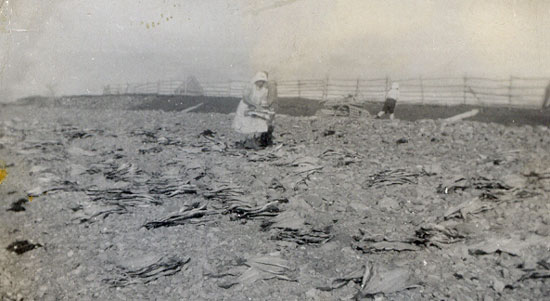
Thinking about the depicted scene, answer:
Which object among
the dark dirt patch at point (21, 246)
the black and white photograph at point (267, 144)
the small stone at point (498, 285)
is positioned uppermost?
the black and white photograph at point (267, 144)

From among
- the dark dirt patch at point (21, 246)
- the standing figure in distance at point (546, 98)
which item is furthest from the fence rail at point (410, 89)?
the dark dirt patch at point (21, 246)

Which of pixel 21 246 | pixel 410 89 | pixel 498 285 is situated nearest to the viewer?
pixel 498 285

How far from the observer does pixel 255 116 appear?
8.06 feet

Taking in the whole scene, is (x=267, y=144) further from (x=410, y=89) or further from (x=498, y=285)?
(x=498, y=285)

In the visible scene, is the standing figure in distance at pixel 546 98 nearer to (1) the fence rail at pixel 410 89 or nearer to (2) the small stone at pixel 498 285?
(1) the fence rail at pixel 410 89

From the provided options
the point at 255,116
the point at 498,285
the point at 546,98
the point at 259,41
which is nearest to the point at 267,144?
the point at 255,116

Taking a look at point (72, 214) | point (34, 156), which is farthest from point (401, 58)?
point (34, 156)

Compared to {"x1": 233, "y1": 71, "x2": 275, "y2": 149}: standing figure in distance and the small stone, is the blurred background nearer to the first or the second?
{"x1": 233, "y1": 71, "x2": 275, "y2": 149}: standing figure in distance

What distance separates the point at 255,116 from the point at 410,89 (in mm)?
990

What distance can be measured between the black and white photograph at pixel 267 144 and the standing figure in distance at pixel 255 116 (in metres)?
0.01

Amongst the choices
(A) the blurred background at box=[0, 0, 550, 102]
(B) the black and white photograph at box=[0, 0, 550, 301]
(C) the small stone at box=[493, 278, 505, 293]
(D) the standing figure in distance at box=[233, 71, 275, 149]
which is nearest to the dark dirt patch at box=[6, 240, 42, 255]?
(B) the black and white photograph at box=[0, 0, 550, 301]

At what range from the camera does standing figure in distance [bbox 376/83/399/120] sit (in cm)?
234

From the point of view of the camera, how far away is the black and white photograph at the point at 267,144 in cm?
200

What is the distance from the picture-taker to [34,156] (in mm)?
2416
